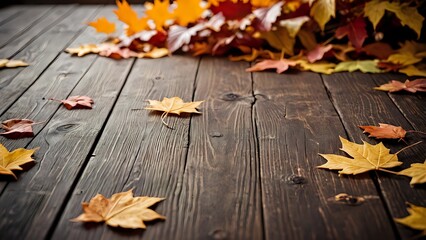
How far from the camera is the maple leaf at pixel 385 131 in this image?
1332 mm

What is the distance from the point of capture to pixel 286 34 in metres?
2.11

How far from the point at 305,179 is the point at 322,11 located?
1100mm

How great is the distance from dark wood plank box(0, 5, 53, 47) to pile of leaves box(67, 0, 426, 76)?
538 millimetres

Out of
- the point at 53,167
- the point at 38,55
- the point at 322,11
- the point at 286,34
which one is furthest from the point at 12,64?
the point at 322,11

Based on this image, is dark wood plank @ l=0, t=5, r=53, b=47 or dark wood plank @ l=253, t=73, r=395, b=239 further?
dark wood plank @ l=0, t=5, r=53, b=47

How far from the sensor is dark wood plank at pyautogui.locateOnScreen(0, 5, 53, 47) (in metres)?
2.49

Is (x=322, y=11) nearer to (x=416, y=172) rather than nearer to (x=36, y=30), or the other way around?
(x=416, y=172)

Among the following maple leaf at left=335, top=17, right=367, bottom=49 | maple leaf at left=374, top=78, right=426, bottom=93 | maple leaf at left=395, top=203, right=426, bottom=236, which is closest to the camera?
maple leaf at left=395, top=203, right=426, bottom=236

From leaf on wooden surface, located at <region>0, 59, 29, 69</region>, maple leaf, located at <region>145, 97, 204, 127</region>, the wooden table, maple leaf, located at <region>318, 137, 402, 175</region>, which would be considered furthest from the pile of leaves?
maple leaf, located at <region>318, 137, 402, 175</region>

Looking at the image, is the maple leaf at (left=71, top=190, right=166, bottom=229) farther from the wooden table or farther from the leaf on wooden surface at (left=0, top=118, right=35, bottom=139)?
the leaf on wooden surface at (left=0, top=118, right=35, bottom=139)

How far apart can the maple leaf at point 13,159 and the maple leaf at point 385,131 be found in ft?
3.36

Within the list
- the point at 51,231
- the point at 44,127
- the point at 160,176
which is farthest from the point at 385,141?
the point at 44,127

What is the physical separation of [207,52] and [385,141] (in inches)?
42.7

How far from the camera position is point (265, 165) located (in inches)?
47.3
